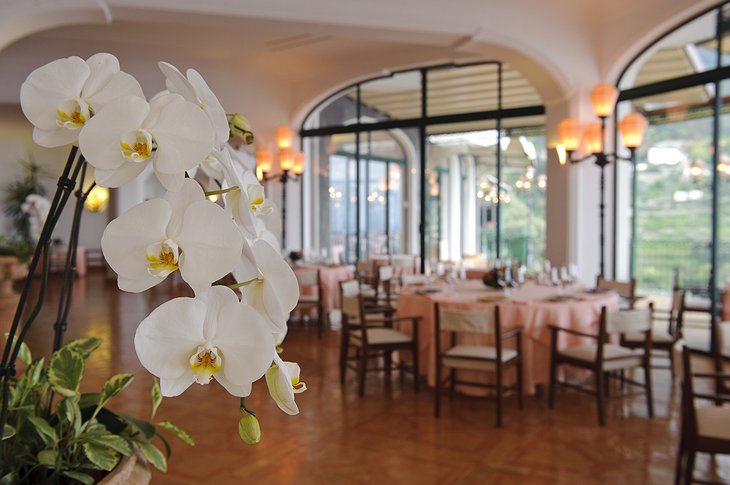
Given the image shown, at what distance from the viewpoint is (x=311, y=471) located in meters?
3.34

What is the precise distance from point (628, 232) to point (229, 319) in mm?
7951

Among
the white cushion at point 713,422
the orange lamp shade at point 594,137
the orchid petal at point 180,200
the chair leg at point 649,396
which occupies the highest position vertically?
the orange lamp shade at point 594,137

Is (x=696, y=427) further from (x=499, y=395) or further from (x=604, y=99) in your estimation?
(x=604, y=99)

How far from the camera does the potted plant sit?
83cm

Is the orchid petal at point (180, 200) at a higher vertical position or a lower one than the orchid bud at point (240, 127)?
lower

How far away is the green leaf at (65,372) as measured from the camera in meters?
0.87

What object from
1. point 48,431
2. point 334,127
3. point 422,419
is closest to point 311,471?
point 422,419

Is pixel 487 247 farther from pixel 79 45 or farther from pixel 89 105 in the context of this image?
pixel 89 105

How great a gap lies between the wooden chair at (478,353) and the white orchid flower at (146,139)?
3.78 m

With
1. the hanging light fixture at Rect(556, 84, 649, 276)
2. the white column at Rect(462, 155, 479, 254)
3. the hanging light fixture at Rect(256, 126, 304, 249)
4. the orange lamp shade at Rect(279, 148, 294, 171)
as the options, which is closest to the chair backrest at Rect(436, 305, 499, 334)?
the hanging light fixture at Rect(556, 84, 649, 276)

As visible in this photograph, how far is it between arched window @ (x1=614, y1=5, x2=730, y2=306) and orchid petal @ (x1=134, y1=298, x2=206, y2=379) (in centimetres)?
697

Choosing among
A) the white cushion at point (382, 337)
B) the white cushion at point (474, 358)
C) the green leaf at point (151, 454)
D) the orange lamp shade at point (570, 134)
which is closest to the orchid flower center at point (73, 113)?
the green leaf at point (151, 454)

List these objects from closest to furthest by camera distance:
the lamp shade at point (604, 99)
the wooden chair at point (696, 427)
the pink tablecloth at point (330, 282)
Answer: the wooden chair at point (696, 427), the lamp shade at point (604, 99), the pink tablecloth at point (330, 282)

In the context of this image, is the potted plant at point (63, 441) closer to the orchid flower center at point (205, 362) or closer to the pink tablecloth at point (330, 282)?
the orchid flower center at point (205, 362)
